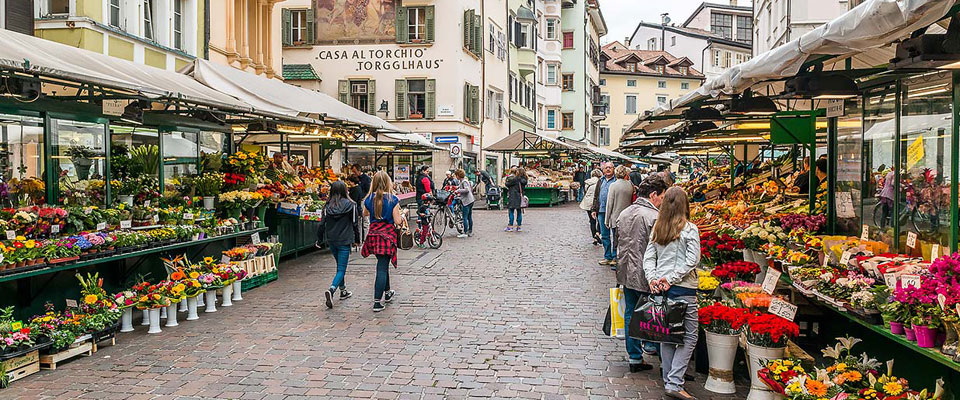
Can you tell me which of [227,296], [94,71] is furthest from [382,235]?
[94,71]

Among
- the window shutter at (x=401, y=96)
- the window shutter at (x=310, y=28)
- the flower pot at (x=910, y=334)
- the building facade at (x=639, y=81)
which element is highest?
the building facade at (x=639, y=81)

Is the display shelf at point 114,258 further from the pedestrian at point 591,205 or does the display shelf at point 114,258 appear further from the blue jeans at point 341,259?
the pedestrian at point 591,205

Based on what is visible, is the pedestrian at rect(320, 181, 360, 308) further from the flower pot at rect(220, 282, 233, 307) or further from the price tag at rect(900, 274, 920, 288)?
the price tag at rect(900, 274, 920, 288)

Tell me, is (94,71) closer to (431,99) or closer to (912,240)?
(912,240)

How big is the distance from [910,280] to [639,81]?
2727 inches

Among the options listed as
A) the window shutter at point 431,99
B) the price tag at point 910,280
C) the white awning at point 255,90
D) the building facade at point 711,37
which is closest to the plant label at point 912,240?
the price tag at point 910,280

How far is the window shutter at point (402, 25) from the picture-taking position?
108 ft

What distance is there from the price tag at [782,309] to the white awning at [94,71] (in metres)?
6.34

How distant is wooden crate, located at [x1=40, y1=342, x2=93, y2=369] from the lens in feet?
22.9

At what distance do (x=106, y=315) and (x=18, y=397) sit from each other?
172 cm

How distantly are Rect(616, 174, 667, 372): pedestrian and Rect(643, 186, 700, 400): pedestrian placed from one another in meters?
0.29

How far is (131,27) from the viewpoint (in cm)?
1391

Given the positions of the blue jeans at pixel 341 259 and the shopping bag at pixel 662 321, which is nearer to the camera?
the shopping bag at pixel 662 321

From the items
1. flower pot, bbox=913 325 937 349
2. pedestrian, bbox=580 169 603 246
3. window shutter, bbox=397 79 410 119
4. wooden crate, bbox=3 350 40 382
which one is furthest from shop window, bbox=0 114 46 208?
window shutter, bbox=397 79 410 119
